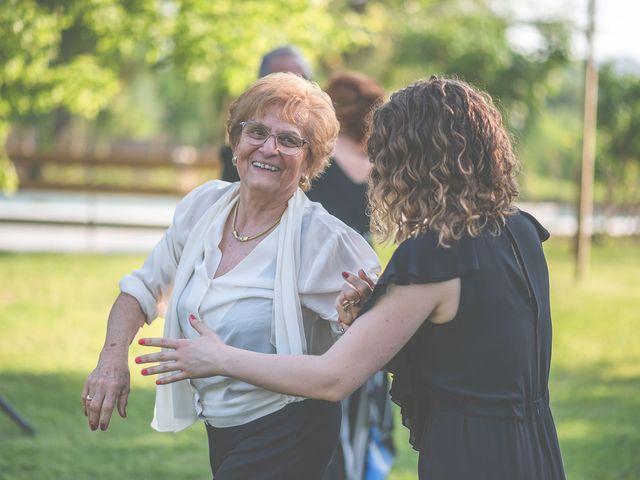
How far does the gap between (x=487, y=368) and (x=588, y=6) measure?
46.3ft

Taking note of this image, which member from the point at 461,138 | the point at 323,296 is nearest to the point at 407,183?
the point at 461,138

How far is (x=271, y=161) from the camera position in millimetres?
3051

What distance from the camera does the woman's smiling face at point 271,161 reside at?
304cm

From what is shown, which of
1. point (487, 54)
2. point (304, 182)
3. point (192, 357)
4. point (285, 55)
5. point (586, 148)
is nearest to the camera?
point (192, 357)

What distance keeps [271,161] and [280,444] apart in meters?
0.90

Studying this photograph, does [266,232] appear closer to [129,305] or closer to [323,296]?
[323,296]

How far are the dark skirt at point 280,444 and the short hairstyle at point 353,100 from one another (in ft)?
7.11

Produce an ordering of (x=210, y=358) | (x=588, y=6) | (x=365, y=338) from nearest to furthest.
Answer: (x=365, y=338)
(x=210, y=358)
(x=588, y=6)

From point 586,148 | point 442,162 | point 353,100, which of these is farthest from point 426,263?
point 586,148

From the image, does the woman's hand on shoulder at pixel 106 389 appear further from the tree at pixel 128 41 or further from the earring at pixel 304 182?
the tree at pixel 128 41

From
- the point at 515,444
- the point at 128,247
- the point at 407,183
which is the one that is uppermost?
the point at 407,183

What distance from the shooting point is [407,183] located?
2.42 metres

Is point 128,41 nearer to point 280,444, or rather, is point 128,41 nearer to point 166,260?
point 166,260

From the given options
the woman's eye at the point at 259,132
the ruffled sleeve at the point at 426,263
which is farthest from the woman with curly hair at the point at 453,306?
the woman's eye at the point at 259,132
